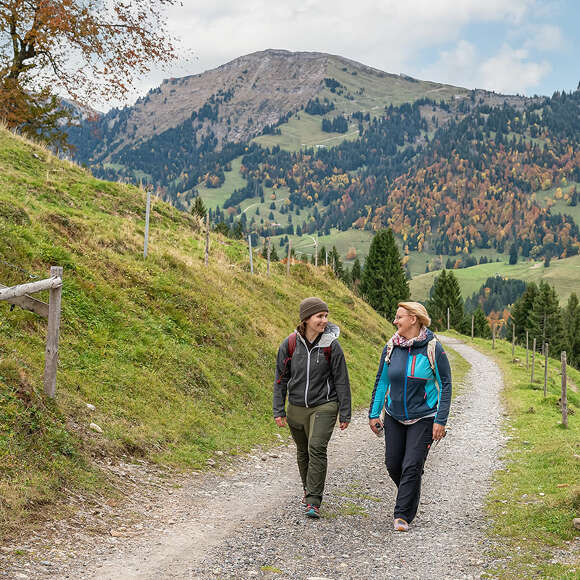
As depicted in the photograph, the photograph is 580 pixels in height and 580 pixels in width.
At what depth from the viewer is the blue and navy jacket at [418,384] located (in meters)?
6.74

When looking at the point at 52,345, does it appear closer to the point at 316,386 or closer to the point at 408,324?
the point at 316,386

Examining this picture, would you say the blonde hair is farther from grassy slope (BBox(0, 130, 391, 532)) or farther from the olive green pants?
grassy slope (BBox(0, 130, 391, 532))

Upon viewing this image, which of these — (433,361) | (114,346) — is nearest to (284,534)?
(433,361)

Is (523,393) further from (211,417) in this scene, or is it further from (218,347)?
(211,417)

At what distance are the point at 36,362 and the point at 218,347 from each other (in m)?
6.92

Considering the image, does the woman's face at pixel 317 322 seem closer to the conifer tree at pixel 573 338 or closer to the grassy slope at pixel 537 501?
the grassy slope at pixel 537 501

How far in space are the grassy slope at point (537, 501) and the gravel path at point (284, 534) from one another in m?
0.29

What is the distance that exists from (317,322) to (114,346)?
6.41m

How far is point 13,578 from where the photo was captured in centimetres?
476

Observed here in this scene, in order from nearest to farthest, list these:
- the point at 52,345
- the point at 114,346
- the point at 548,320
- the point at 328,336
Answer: the point at 328,336, the point at 52,345, the point at 114,346, the point at 548,320

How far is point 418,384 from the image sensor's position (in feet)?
22.2

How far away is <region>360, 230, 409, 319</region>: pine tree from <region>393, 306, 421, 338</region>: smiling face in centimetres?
7105

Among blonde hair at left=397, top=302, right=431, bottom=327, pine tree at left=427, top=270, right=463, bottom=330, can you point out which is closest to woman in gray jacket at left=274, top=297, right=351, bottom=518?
blonde hair at left=397, top=302, right=431, bottom=327

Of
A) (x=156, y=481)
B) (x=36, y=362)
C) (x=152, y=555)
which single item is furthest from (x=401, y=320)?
(x=36, y=362)
